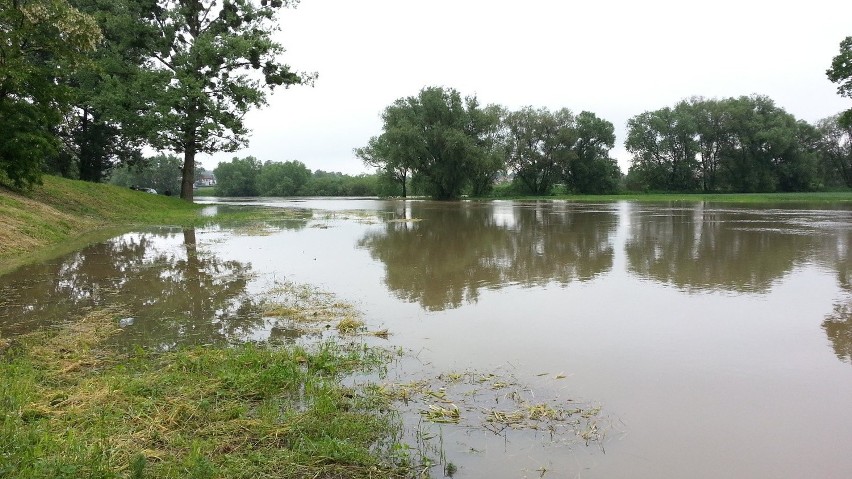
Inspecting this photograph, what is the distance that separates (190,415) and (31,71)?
62.6ft

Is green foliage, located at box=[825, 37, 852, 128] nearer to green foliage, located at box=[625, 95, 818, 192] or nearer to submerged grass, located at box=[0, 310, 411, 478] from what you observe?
green foliage, located at box=[625, 95, 818, 192]

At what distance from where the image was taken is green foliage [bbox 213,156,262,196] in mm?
137625

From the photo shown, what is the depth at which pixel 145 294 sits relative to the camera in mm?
8992

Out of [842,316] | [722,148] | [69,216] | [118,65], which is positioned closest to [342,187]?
[722,148]

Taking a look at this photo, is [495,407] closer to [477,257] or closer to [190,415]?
[190,415]

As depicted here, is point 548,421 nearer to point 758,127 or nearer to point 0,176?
point 0,176

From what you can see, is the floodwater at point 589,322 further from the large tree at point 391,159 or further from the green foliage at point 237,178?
the green foliage at point 237,178

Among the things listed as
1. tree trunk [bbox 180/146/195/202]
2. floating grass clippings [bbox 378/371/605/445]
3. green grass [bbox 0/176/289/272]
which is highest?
tree trunk [bbox 180/146/195/202]

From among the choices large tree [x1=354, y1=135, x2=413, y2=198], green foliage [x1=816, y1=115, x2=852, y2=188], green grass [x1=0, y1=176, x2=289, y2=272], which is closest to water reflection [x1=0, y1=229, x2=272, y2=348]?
green grass [x1=0, y1=176, x2=289, y2=272]

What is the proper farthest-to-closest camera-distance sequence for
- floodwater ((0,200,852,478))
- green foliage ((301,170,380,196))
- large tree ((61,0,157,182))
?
green foliage ((301,170,380,196)) < large tree ((61,0,157,182)) < floodwater ((0,200,852,478))

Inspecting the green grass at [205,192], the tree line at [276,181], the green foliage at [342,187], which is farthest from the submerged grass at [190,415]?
the green grass at [205,192]

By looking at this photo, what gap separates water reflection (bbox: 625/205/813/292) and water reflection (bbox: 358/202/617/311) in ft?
3.46

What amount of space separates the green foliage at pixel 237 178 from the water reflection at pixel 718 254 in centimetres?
12907

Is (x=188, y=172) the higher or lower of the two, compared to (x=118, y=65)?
lower
